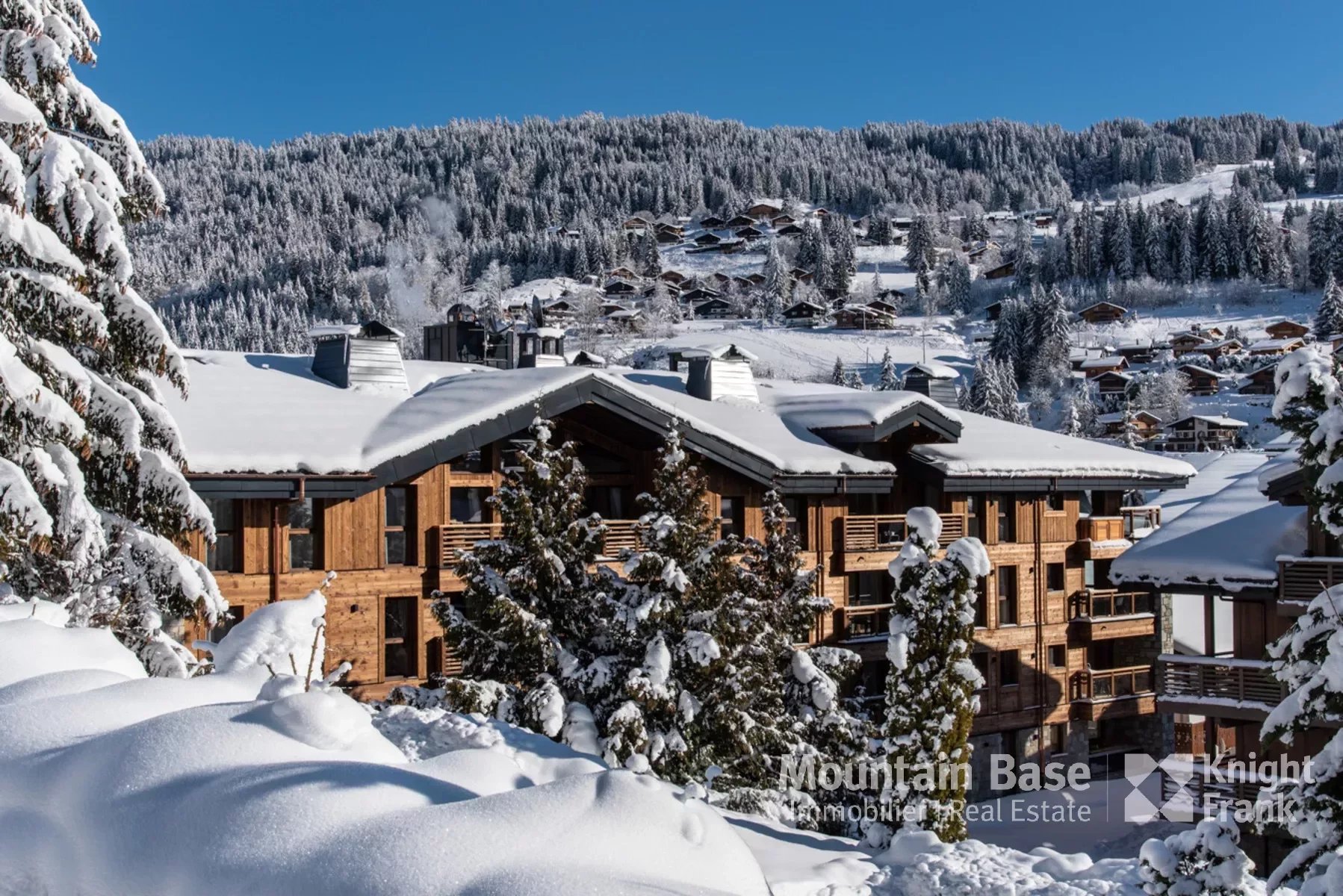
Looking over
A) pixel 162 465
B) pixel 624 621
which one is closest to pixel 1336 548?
pixel 624 621

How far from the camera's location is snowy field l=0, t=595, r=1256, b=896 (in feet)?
14.5

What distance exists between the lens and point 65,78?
12.8m

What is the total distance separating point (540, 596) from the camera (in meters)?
19.4

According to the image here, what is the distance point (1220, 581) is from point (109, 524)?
71.0 feet

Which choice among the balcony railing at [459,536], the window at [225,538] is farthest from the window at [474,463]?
the window at [225,538]

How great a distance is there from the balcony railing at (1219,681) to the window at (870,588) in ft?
22.4

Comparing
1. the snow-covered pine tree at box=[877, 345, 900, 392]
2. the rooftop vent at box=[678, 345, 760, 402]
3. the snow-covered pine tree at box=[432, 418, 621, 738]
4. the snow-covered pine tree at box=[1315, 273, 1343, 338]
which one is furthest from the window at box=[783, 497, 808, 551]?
the snow-covered pine tree at box=[1315, 273, 1343, 338]

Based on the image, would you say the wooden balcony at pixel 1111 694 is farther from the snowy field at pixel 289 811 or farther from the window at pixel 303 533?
the snowy field at pixel 289 811

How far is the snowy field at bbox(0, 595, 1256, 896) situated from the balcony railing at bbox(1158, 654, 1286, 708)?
895 inches

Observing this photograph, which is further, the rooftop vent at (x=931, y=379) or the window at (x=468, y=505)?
the rooftop vent at (x=931, y=379)

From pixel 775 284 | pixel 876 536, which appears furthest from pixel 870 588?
pixel 775 284

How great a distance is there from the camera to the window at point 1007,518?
106 ft

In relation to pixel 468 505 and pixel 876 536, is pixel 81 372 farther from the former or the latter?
pixel 876 536

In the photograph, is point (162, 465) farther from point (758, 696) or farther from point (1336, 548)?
point (1336, 548)
